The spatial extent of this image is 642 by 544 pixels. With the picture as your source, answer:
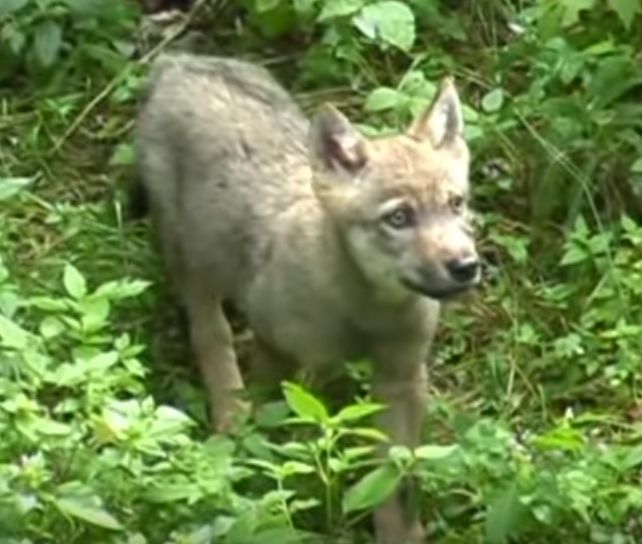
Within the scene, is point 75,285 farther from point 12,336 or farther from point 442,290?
point 442,290

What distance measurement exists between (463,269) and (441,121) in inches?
25.1

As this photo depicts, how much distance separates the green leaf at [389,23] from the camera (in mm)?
9062

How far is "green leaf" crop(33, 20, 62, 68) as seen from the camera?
9344mm

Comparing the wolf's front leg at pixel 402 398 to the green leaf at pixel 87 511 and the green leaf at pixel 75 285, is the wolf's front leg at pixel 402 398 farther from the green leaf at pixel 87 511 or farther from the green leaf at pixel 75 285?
the green leaf at pixel 87 511

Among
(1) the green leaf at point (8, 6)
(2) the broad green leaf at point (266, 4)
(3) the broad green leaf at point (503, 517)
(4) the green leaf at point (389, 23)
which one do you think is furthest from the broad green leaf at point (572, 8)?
(3) the broad green leaf at point (503, 517)

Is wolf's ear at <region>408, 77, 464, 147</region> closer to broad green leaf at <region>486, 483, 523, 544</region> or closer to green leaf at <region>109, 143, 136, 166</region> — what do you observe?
broad green leaf at <region>486, 483, 523, 544</region>

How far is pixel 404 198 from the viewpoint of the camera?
7.61 meters

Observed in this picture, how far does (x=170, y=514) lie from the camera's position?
7.05 meters

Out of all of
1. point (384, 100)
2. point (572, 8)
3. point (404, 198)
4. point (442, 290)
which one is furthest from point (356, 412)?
point (572, 8)

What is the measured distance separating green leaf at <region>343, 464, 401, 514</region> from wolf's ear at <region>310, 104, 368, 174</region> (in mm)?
1064

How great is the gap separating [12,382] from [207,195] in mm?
1261

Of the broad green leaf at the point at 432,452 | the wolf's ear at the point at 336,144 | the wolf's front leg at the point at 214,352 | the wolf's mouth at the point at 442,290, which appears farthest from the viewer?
the wolf's front leg at the point at 214,352

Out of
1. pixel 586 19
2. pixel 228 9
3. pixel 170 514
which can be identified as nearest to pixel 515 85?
pixel 586 19

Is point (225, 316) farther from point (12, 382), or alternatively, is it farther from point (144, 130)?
point (12, 382)
